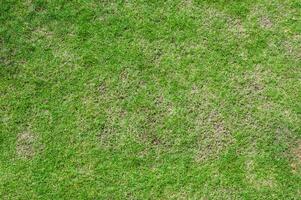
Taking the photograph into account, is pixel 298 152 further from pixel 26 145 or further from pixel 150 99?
pixel 26 145

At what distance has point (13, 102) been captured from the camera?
629cm

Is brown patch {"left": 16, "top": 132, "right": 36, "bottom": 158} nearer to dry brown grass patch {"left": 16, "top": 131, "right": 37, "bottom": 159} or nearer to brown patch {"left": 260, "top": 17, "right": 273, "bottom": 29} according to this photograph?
dry brown grass patch {"left": 16, "top": 131, "right": 37, "bottom": 159}

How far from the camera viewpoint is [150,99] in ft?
20.7

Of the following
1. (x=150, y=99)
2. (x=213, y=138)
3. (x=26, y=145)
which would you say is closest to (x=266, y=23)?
(x=213, y=138)

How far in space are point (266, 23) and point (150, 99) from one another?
163 centimetres

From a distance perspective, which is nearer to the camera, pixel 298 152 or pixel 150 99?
pixel 298 152

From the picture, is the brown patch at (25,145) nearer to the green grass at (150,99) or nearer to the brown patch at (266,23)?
the green grass at (150,99)

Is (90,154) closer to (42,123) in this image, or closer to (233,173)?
(42,123)

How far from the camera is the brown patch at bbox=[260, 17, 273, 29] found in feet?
20.9

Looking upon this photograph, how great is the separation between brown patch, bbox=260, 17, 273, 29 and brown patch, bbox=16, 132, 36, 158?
2969 millimetres

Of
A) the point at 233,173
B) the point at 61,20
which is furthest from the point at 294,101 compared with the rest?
the point at 61,20

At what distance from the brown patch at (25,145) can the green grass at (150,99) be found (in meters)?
0.01

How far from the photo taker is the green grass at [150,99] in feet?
20.2

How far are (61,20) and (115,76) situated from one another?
0.93m
